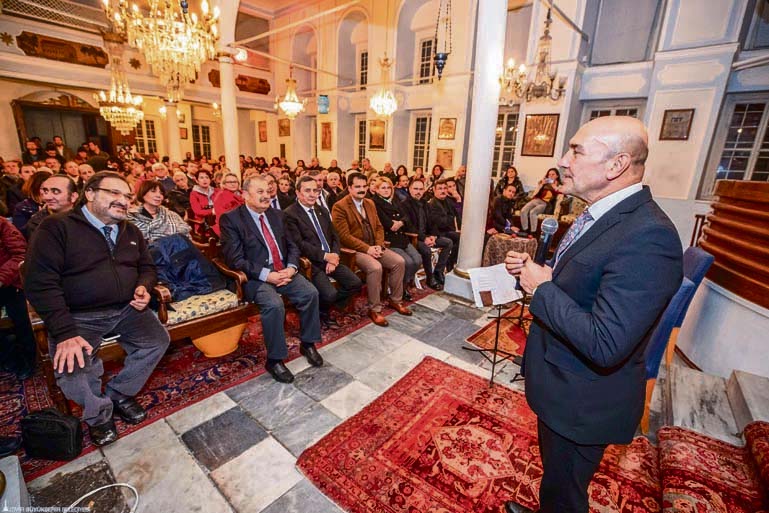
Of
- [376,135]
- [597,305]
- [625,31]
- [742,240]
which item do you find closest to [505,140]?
[625,31]

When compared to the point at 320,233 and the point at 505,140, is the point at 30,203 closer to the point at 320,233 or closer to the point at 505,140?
the point at 320,233

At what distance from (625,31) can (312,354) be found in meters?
9.40

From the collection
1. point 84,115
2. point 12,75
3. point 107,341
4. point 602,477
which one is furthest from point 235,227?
point 84,115

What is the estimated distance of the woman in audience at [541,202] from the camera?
701 centimetres

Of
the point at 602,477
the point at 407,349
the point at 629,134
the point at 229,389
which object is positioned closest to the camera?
the point at 629,134

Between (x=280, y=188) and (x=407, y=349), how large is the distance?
12.3 ft

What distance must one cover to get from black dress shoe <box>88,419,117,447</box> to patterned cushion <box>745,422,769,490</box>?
10.5ft

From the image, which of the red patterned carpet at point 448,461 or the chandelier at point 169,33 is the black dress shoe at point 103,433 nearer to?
the red patterned carpet at point 448,461

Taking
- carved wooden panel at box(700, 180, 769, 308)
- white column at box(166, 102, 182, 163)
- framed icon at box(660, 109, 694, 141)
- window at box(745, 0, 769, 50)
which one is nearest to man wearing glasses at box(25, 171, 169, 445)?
carved wooden panel at box(700, 180, 769, 308)

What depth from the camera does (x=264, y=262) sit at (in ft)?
9.25

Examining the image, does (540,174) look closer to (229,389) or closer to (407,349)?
(407,349)

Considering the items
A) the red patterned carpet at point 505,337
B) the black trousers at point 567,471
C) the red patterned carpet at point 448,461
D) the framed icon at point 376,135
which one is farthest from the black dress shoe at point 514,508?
the framed icon at point 376,135

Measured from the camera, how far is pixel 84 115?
11414 millimetres

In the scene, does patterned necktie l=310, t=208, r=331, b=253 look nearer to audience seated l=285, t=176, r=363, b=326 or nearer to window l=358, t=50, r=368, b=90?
audience seated l=285, t=176, r=363, b=326
